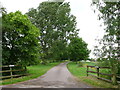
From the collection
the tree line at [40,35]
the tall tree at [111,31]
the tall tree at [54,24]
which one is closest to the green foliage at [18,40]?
the tree line at [40,35]

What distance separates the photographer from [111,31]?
656 centimetres

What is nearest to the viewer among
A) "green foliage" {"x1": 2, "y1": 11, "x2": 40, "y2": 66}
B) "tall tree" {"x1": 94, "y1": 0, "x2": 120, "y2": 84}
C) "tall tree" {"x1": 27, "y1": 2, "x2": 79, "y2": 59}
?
"tall tree" {"x1": 94, "y1": 0, "x2": 120, "y2": 84}

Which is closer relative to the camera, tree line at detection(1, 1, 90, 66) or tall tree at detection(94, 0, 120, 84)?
tall tree at detection(94, 0, 120, 84)

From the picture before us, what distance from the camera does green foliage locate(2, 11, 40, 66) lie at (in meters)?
12.5

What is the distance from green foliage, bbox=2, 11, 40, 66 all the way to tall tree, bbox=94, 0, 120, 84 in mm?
7474

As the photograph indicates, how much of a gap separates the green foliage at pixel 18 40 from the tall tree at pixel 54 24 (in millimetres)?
17831

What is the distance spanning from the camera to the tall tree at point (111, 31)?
6633 millimetres

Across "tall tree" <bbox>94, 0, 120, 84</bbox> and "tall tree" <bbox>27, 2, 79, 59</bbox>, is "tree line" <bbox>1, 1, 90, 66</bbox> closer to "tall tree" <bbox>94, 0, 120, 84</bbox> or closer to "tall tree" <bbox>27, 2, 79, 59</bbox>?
Result: "tall tree" <bbox>27, 2, 79, 59</bbox>

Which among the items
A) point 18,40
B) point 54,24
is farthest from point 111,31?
point 54,24

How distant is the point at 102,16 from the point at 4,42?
28.7 feet

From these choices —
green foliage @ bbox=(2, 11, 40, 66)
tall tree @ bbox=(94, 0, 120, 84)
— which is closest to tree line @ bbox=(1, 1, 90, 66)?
green foliage @ bbox=(2, 11, 40, 66)

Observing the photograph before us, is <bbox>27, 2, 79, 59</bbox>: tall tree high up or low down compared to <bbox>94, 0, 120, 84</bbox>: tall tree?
up

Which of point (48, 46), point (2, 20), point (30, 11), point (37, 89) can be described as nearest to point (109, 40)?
point (37, 89)

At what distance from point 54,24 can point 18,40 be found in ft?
67.1
